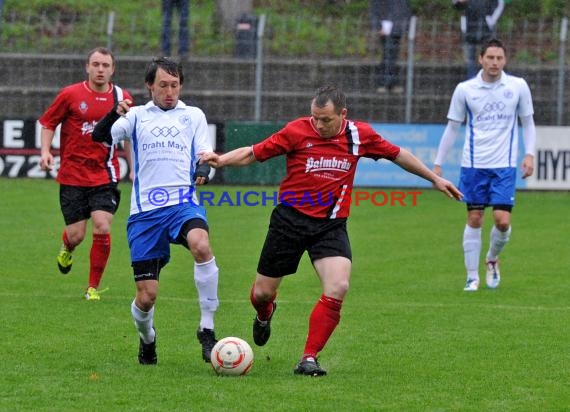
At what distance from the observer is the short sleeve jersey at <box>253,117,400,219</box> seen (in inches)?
307

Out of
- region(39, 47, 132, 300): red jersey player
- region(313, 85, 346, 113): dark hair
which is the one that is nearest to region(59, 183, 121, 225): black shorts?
region(39, 47, 132, 300): red jersey player

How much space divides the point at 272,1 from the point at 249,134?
27.2 ft

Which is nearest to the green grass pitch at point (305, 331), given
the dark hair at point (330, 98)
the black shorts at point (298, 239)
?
the black shorts at point (298, 239)

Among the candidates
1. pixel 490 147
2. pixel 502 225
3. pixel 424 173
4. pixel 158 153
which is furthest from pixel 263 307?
pixel 490 147

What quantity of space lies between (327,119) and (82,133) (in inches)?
162

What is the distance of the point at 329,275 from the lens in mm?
7637

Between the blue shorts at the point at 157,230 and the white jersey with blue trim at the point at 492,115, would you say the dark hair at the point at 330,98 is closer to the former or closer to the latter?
the blue shorts at the point at 157,230

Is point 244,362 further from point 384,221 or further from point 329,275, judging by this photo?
point 384,221

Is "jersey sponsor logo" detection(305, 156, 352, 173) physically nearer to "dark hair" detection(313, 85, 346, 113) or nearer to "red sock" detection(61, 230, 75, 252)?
"dark hair" detection(313, 85, 346, 113)

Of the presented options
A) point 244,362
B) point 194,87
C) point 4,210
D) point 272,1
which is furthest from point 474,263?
point 272,1

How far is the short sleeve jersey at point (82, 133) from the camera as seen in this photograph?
1106 centimetres

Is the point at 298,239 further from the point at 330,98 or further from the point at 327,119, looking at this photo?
the point at 330,98

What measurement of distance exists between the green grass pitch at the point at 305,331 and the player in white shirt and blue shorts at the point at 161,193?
416 mm

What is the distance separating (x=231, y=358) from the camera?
24.3 ft
